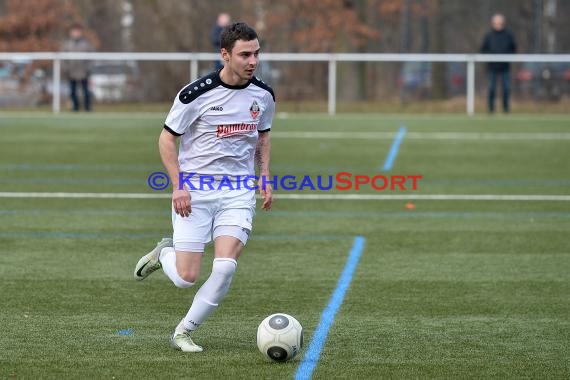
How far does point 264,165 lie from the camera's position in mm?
8234

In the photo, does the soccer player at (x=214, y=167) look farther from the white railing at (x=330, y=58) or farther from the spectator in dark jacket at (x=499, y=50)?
the white railing at (x=330, y=58)

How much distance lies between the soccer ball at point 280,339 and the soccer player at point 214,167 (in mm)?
378

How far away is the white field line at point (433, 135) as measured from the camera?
2432 centimetres

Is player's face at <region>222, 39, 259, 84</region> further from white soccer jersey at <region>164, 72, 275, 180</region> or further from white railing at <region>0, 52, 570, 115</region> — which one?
white railing at <region>0, 52, 570, 115</region>

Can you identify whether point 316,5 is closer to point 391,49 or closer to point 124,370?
point 391,49

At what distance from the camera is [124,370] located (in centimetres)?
714

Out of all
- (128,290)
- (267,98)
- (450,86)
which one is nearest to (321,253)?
(128,290)

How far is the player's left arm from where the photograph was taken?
8141 millimetres

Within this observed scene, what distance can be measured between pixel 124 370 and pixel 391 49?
48500 millimetres

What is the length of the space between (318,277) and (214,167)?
2.92 meters
